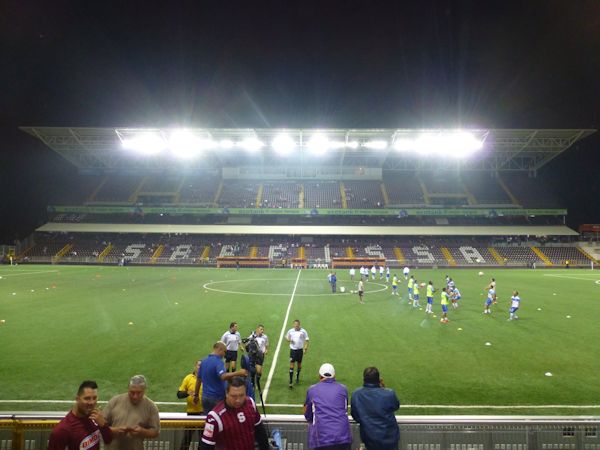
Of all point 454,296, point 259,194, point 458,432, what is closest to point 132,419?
point 458,432

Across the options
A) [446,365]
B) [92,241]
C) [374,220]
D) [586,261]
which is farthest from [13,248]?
[586,261]

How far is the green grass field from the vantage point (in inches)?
372

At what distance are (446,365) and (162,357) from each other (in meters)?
8.58

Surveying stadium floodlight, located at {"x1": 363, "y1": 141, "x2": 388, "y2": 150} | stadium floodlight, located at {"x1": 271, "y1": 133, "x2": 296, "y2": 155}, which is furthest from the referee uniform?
stadium floodlight, located at {"x1": 363, "y1": 141, "x2": 388, "y2": 150}

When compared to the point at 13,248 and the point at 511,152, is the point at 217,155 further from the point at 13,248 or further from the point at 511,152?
the point at 511,152

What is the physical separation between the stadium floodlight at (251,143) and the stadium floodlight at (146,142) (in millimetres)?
11496

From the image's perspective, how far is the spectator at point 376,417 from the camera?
4.58m

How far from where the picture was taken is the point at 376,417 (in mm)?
4676

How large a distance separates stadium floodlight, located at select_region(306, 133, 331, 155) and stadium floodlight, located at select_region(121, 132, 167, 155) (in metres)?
21.8

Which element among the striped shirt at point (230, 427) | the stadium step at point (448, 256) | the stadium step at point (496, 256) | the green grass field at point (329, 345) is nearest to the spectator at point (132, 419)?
the striped shirt at point (230, 427)

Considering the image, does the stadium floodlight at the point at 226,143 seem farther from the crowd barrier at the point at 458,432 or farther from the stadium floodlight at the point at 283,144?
the crowd barrier at the point at 458,432

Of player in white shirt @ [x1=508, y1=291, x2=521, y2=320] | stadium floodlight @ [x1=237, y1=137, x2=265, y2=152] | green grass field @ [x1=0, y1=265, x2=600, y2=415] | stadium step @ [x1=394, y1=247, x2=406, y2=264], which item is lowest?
green grass field @ [x1=0, y1=265, x2=600, y2=415]

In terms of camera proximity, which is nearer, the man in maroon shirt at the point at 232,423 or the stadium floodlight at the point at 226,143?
the man in maroon shirt at the point at 232,423

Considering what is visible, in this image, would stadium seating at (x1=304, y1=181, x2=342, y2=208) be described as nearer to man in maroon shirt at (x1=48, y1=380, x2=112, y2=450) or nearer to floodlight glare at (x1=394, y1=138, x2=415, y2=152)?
floodlight glare at (x1=394, y1=138, x2=415, y2=152)
